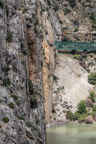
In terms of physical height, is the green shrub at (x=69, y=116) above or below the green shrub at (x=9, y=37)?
below

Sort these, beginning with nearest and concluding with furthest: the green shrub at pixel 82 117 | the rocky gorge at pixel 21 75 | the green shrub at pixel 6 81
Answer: the rocky gorge at pixel 21 75
the green shrub at pixel 6 81
the green shrub at pixel 82 117

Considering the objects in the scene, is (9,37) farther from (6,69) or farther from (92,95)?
(92,95)

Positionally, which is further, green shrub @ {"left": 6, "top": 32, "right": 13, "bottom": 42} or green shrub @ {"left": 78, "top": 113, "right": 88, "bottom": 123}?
green shrub @ {"left": 78, "top": 113, "right": 88, "bottom": 123}

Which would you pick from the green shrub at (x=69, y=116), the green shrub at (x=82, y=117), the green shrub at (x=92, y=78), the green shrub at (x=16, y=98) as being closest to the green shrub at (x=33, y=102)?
the green shrub at (x=16, y=98)

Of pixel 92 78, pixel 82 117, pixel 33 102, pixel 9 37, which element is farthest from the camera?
pixel 92 78

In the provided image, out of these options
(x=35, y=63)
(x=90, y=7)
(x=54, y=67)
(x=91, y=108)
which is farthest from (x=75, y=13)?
(x=35, y=63)

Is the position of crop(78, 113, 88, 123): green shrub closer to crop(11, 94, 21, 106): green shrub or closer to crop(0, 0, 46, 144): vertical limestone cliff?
crop(0, 0, 46, 144): vertical limestone cliff

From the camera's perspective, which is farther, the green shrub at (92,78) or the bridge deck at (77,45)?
the bridge deck at (77,45)

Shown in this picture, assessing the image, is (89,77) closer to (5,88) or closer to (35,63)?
(35,63)

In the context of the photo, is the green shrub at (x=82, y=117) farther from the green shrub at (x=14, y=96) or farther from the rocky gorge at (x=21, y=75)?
the green shrub at (x=14, y=96)

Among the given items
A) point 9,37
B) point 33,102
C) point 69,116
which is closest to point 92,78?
point 69,116

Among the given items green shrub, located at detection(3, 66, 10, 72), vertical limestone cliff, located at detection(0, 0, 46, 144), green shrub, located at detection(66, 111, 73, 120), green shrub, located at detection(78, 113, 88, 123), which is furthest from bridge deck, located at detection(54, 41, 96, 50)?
green shrub, located at detection(3, 66, 10, 72)
